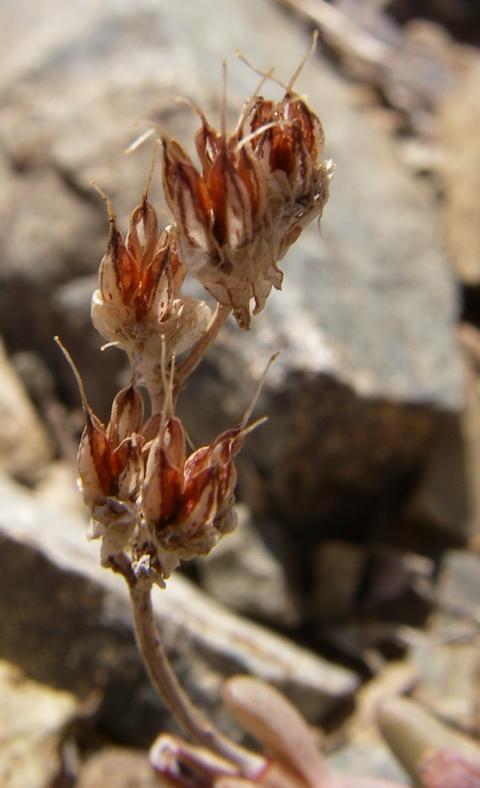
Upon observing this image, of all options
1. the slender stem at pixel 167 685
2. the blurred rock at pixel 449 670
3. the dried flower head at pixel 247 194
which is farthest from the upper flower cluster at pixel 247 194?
the blurred rock at pixel 449 670

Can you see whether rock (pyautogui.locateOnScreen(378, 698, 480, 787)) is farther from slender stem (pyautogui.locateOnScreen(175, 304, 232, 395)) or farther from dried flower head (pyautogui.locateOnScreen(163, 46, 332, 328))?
dried flower head (pyautogui.locateOnScreen(163, 46, 332, 328))

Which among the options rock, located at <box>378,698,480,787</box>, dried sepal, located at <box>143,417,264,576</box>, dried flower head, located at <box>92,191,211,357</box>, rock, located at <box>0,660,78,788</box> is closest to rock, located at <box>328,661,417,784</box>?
rock, located at <box>378,698,480,787</box>

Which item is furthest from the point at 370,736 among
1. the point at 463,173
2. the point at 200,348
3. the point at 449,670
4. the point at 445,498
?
the point at 463,173

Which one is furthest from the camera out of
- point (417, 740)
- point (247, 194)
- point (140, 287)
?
point (417, 740)

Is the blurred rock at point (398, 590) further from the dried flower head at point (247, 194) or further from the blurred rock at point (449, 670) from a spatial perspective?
the dried flower head at point (247, 194)

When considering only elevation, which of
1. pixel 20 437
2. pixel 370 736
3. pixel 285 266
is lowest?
pixel 370 736

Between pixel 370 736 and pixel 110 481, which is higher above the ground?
pixel 110 481

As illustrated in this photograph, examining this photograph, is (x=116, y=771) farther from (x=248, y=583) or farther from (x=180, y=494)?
(x=180, y=494)
